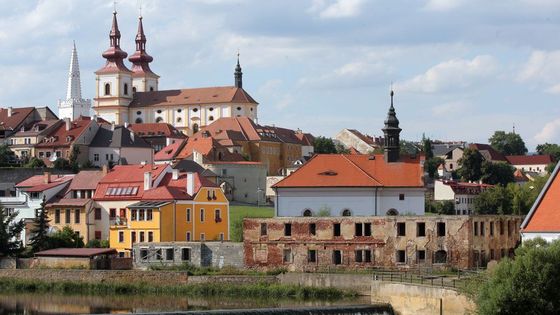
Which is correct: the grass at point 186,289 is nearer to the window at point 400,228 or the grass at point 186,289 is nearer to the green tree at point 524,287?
the window at point 400,228

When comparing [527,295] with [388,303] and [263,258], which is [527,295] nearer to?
[388,303]

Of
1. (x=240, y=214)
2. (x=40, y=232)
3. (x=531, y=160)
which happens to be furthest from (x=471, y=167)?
(x=40, y=232)

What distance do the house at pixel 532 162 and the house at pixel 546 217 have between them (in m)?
136

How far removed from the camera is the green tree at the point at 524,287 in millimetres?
42312

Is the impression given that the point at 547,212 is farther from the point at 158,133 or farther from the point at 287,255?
the point at 158,133

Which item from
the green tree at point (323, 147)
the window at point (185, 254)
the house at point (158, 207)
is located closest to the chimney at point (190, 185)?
the house at point (158, 207)

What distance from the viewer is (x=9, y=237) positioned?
75.5m

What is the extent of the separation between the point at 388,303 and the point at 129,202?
3119 cm

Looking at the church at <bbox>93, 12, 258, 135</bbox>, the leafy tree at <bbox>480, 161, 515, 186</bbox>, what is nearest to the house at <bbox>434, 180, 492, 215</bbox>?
the leafy tree at <bbox>480, 161, 515, 186</bbox>

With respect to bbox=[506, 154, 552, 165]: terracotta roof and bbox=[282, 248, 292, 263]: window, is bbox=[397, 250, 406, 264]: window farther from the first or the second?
bbox=[506, 154, 552, 165]: terracotta roof

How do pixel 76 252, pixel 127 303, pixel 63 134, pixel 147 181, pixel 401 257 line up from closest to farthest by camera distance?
pixel 127 303 < pixel 401 257 < pixel 76 252 < pixel 147 181 < pixel 63 134

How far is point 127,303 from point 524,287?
23.4 m

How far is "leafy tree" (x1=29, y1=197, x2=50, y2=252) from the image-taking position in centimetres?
7548

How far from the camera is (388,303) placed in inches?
2121
